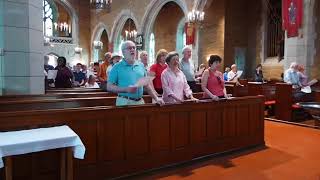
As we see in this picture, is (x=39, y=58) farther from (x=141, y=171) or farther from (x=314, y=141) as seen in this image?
(x=314, y=141)

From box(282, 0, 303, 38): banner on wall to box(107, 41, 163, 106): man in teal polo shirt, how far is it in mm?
7601

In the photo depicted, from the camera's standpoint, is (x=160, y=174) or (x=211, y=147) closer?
(x=160, y=174)

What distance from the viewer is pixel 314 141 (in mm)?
5301

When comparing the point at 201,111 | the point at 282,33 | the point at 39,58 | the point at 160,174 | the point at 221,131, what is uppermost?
the point at 282,33

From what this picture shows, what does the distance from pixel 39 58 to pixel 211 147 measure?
10.8 feet

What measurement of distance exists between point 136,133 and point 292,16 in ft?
26.4

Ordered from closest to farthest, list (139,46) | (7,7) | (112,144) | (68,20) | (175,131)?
(112,144) → (175,131) → (7,7) → (139,46) → (68,20)

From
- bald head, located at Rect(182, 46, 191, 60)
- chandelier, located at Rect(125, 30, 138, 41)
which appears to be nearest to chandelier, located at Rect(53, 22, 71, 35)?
chandelier, located at Rect(125, 30, 138, 41)

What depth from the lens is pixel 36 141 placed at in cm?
252

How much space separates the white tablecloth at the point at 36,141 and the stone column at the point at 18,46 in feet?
8.90

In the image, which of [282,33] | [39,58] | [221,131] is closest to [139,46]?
[282,33]

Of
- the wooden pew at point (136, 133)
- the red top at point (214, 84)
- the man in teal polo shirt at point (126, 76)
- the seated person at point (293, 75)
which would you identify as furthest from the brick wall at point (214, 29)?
the man in teal polo shirt at point (126, 76)

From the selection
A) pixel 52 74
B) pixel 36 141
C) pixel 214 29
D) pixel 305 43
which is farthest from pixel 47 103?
pixel 214 29

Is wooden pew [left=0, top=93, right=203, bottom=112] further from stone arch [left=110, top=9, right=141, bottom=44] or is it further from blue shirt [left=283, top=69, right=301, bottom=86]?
stone arch [left=110, top=9, right=141, bottom=44]
